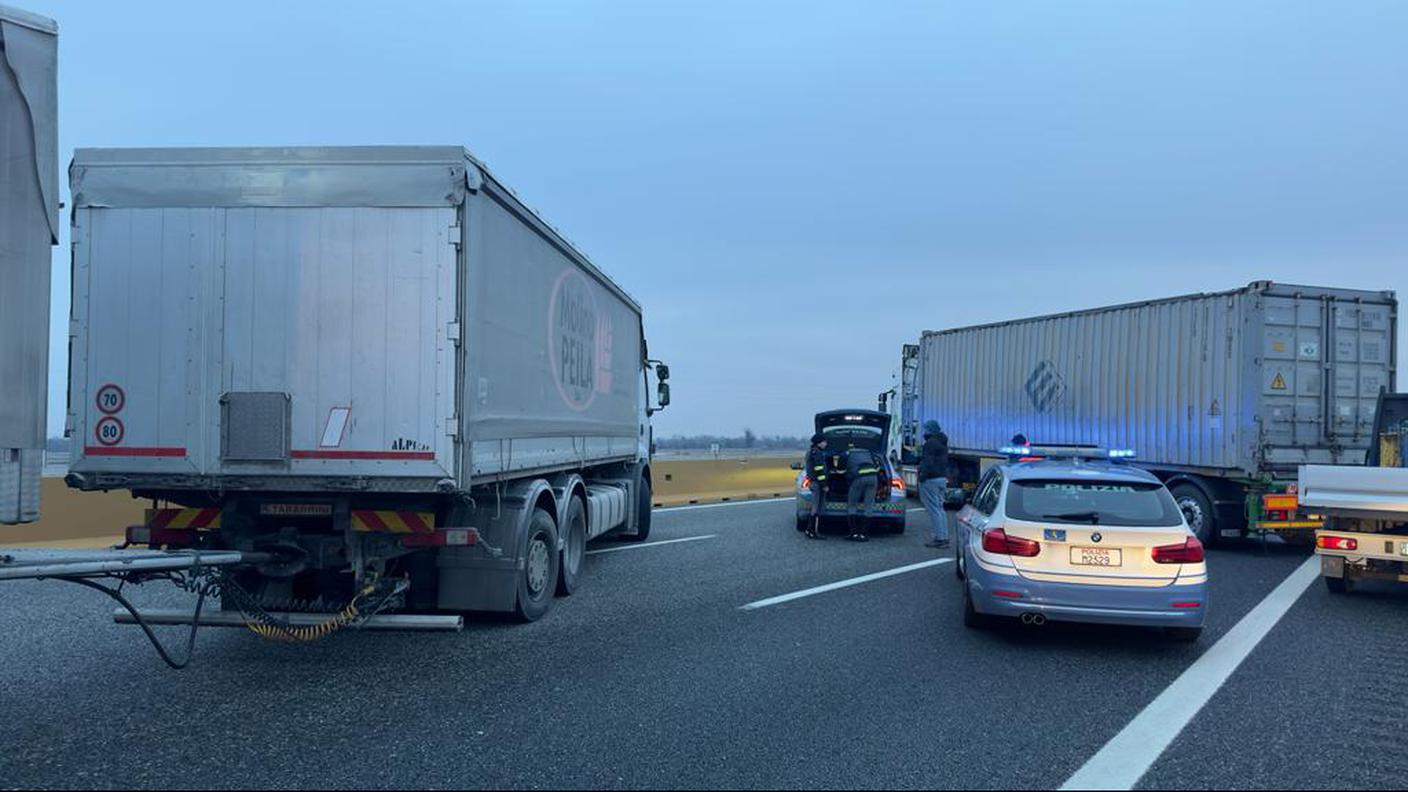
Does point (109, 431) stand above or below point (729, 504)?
above

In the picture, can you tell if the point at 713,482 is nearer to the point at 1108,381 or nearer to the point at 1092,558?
the point at 1108,381

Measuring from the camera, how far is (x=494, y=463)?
705 cm

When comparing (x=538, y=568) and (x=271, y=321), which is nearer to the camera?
(x=271, y=321)

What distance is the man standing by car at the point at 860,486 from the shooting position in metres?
14.0

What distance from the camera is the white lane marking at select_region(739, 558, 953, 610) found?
28.7ft

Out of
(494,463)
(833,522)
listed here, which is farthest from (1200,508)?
(494,463)

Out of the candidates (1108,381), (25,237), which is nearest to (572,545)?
(25,237)

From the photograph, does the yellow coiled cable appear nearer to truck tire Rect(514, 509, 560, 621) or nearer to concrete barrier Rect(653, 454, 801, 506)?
truck tire Rect(514, 509, 560, 621)

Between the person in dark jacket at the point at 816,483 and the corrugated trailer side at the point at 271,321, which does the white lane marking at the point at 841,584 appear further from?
the corrugated trailer side at the point at 271,321

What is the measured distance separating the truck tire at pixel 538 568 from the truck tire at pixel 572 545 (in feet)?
1.19

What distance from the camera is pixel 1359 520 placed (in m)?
9.12

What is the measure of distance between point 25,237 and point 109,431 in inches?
99.4

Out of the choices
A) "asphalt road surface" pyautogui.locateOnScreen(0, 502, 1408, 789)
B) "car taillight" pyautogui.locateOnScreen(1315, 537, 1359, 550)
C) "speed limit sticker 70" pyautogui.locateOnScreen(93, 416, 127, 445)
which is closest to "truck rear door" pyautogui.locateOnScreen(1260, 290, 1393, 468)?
"car taillight" pyautogui.locateOnScreen(1315, 537, 1359, 550)

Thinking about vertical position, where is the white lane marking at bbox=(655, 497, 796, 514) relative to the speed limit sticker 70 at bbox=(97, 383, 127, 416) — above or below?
below
